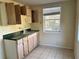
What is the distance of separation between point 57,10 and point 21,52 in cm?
274

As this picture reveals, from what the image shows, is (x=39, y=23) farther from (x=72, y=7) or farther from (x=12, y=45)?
(x=12, y=45)

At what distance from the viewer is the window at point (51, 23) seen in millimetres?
4073

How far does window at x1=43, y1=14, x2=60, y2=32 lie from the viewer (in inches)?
160

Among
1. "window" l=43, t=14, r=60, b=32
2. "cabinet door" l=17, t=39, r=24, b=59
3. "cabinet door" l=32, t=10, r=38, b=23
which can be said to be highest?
"cabinet door" l=32, t=10, r=38, b=23

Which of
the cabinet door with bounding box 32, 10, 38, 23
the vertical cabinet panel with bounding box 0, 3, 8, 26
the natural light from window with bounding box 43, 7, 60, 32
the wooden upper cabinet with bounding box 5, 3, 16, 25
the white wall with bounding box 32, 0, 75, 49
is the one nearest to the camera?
the vertical cabinet panel with bounding box 0, 3, 8, 26

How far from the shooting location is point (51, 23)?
422cm

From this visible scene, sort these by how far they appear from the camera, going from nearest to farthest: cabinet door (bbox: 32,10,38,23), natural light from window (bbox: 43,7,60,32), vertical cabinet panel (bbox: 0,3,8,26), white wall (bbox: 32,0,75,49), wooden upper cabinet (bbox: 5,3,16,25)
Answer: vertical cabinet panel (bbox: 0,3,8,26)
wooden upper cabinet (bbox: 5,3,16,25)
white wall (bbox: 32,0,75,49)
natural light from window (bbox: 43,7,60,32)
cabinet door (bbox: 32,10,38,23)

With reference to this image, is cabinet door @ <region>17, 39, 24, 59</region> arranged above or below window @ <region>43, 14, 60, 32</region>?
below

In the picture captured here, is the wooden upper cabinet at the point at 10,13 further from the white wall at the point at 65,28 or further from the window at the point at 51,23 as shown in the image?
the window at the point at 51,23

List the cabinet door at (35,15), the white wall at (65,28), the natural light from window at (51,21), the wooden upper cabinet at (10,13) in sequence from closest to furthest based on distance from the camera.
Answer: the wooden upper cabinet at (10,13), the white wall at (65,28), the natural light from window at (51,21), the cabinet door at (35,15)

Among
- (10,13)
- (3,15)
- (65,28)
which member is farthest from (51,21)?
(3,15)

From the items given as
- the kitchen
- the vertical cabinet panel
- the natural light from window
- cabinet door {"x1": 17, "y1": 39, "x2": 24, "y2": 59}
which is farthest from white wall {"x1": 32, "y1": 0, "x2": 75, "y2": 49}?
the vertical cabinet panel

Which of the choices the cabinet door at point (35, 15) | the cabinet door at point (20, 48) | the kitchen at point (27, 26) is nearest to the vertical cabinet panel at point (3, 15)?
the kitchen at point (27, 26)

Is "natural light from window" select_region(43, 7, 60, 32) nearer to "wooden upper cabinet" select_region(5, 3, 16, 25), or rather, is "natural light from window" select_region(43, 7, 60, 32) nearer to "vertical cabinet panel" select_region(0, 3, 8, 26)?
"wooden upper cabinet" select_region(5, 3, 16, 25)
